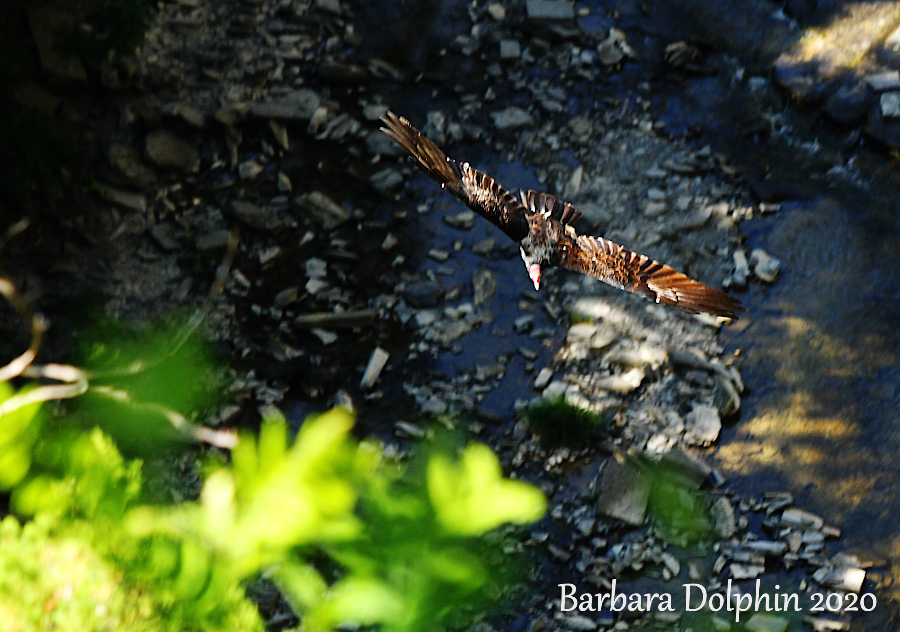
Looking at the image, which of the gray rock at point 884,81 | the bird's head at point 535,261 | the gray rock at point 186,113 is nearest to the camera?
the bird's head at point 535,261

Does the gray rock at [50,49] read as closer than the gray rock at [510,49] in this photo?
Yes

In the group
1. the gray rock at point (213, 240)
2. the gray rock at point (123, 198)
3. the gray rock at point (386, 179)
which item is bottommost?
the gray rock at point (213, 240)

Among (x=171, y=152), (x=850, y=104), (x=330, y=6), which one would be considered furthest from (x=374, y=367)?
(x=850, y=104)

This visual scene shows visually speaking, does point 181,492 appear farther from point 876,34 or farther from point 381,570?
point 876,34

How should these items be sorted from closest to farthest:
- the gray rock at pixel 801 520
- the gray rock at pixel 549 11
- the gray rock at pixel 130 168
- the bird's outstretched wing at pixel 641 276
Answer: the bird's outstretched wing at pixel 641 276 → the gray rock at pixel 801 520 → the gray rock at pixel 130 168 → the gray rock at pixel 549 11

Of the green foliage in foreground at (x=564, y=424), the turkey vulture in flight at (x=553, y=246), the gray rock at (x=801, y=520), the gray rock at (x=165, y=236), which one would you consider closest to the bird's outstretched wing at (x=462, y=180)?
the turkey vulture in flight at (x=553, y=246)

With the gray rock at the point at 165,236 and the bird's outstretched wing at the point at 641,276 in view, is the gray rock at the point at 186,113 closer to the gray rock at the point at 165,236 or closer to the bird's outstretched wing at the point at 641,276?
the gray rock at the point at 165,236
